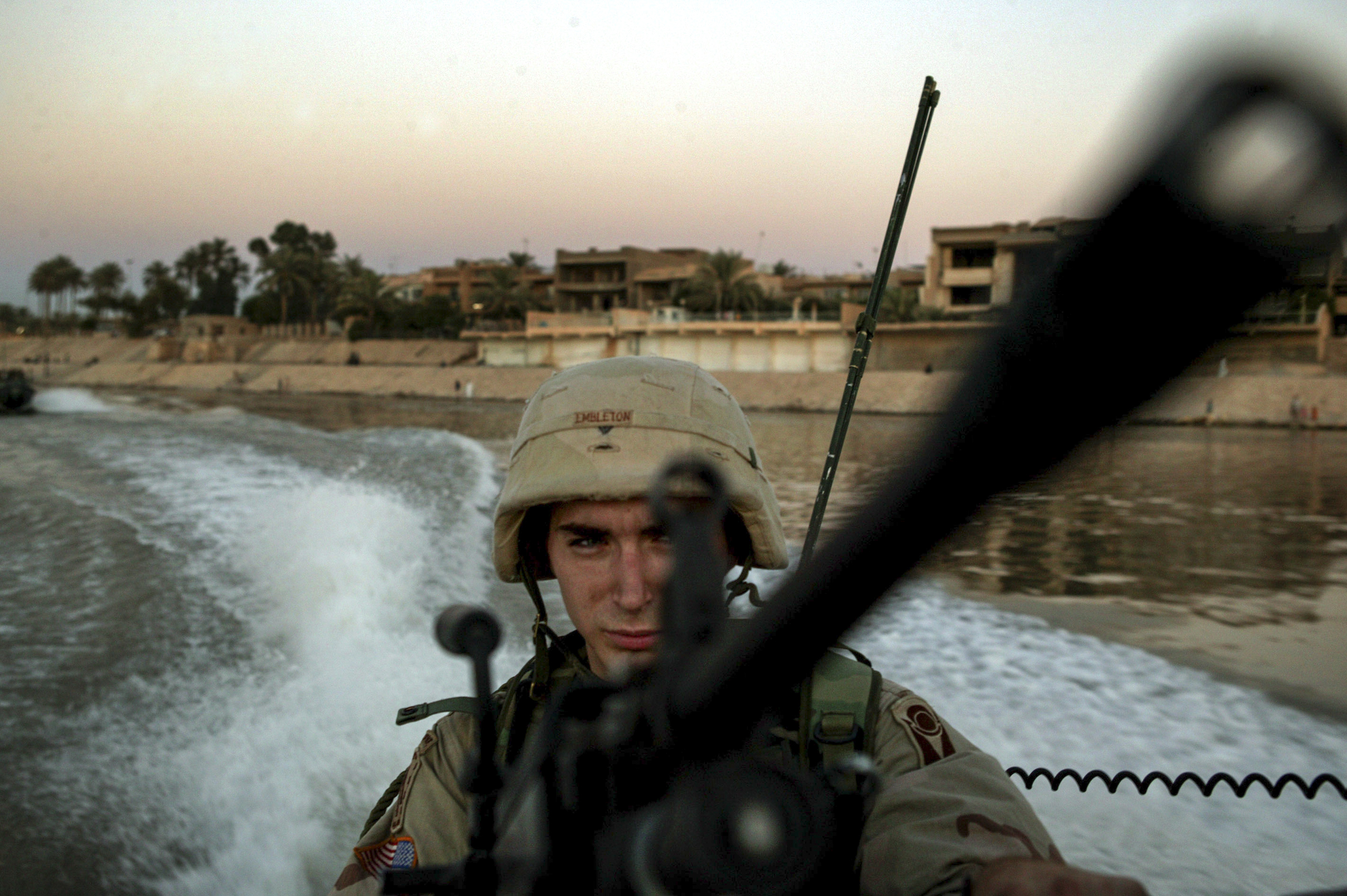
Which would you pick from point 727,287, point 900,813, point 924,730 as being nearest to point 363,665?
point 924,730

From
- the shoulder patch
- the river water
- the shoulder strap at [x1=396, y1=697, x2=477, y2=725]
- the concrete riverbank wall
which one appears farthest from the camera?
the concrete riverbank wall

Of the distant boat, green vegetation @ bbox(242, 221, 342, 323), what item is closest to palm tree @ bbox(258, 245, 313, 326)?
green vegetation @ bbox(242, 221, 342, 323)

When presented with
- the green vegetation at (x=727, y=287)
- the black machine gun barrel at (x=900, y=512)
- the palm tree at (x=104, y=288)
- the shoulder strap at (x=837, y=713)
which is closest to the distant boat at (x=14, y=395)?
the shoulder strap at (x=837, y=713)

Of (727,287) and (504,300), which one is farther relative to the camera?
(504,300)

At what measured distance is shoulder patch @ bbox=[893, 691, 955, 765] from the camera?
165 cm

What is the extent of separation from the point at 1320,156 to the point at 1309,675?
7.58 meters

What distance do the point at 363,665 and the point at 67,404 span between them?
39.4 metres

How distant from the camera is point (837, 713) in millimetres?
1554

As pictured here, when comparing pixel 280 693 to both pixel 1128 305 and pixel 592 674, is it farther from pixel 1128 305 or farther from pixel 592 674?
pixel 1128 305

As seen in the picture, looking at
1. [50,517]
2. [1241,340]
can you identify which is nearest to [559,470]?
[1241,340]

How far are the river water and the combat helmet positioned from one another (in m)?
0.57

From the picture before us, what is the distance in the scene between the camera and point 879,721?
5.64ft

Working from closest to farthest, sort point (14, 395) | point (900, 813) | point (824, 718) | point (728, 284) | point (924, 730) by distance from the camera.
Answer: point (900, 813) → point (824, 718) → point (924, 730) → point (14, 395) → point (728, 284)

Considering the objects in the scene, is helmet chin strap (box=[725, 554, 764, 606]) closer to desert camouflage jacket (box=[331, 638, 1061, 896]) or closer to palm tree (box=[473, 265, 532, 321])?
desert camouflage jacket (box=[331, 638, 1061, 896])
